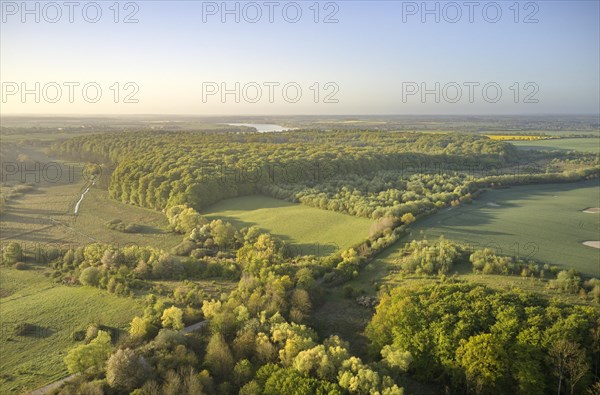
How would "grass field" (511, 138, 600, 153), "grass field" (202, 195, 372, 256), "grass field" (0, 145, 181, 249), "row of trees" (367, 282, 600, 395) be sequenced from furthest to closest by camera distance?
"grass field" (511, 138, 600, 153) → "grass field" (0, 145, 181, 249) → "grass field" (202, 195, 372, 256) → "row of trees" (367, 282, 600, 395)

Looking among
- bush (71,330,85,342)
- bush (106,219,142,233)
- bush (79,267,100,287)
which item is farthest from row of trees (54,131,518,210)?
bush (71,330,85,342)

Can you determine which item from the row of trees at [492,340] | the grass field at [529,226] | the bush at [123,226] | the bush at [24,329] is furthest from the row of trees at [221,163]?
the row of trees at [492,340]

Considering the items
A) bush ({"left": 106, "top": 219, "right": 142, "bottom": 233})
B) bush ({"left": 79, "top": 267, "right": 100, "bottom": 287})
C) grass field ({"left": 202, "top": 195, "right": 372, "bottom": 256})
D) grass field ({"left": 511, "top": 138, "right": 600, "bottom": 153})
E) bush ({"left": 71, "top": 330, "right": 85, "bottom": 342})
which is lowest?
bush ({"left": 71, "top": 330, "right": 85, "bottom": 342})

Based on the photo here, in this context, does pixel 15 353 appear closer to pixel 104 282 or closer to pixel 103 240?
pixel 104 282

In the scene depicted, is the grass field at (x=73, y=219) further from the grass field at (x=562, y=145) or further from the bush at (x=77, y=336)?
the grass field at (x=562, y=145)

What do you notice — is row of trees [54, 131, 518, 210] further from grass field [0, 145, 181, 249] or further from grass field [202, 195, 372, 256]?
grass field [202, 195, 372, 256]

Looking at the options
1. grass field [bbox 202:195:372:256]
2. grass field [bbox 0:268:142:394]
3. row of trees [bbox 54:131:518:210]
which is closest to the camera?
grass field [bbox 0:268:142:394]
